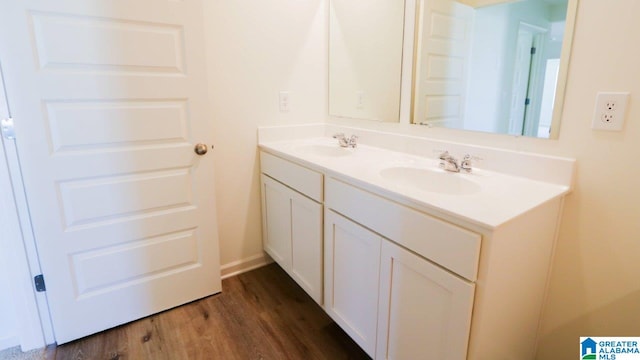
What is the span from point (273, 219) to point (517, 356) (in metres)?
1.39

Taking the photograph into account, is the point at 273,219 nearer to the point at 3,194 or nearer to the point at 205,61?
the point at 205,61

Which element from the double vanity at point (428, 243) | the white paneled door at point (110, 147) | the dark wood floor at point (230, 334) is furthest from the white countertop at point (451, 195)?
the dark wood floor at point (230, 334)

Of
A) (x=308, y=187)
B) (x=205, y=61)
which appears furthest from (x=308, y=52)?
(x=308, y=187)

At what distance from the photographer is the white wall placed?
75.0 inches

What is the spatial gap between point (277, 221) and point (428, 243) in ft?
3.80

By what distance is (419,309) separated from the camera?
3.63ft

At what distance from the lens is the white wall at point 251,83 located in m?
1.91

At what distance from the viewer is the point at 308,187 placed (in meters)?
1.63

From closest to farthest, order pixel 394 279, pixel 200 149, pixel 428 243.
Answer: pixel 428 243 < pixel 394 279 < pixel 200 149

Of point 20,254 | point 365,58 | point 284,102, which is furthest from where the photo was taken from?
point 284,102

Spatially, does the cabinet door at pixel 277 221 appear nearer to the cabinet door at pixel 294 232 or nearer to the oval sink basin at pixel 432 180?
the cabinet door at pixel 294 232

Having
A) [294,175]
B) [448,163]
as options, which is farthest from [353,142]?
[448,163]

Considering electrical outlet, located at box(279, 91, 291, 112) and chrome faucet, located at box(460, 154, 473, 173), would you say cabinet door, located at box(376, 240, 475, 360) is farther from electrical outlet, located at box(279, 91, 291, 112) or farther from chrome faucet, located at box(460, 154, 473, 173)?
electrical outlet, located at box(279, 91, 291, 112)

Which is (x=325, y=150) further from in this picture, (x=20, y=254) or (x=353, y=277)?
(x=20, y=254)
